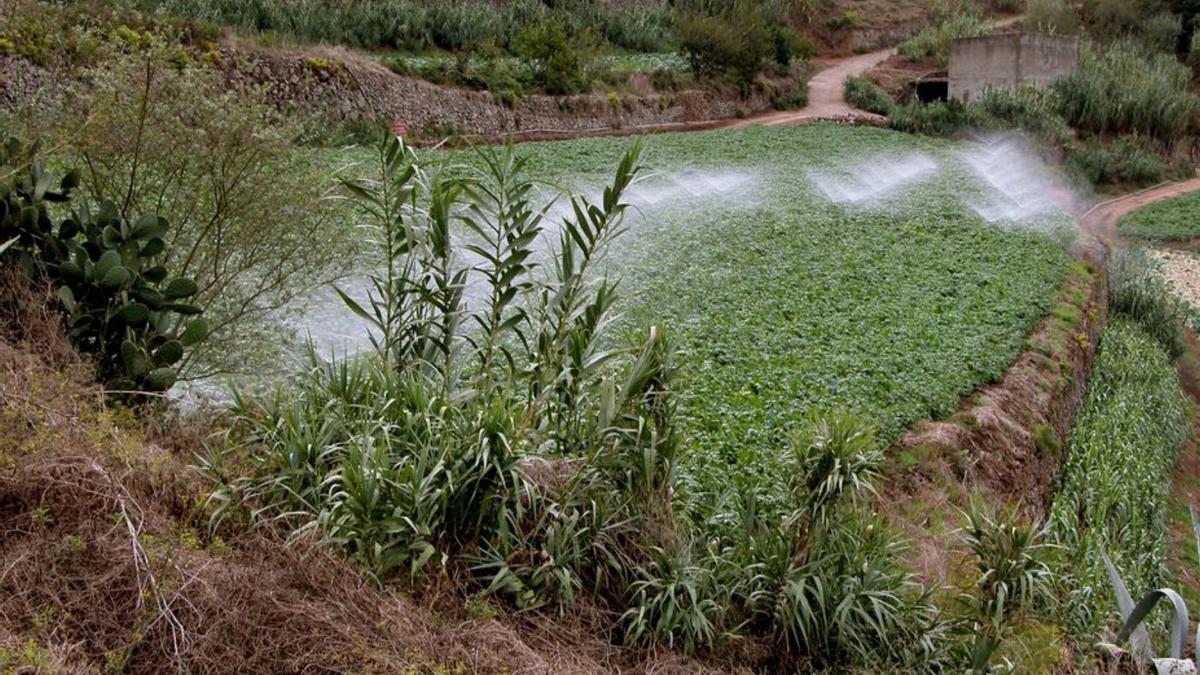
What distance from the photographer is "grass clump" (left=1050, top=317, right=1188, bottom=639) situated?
303 inches

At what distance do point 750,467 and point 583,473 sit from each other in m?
2.38

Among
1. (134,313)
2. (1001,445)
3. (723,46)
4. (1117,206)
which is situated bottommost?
(1117,206)

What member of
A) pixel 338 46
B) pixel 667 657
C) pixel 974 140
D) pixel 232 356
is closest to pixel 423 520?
pixel 667 657

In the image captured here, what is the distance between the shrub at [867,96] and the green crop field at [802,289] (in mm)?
10576

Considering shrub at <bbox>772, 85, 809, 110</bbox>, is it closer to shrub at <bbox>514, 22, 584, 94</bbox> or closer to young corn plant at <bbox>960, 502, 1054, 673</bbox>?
shrub at <bbox>514, 22, 584, 94</bbox>

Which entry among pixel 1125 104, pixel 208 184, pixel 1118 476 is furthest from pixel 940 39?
pixel 208 184

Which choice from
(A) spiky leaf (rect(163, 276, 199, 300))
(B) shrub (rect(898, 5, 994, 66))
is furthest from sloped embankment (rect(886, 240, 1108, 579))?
(B) shrub (rect(898, 5, 994, 66))

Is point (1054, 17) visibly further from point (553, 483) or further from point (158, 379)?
point (158, 379)

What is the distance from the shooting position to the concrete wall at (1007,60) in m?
32.0

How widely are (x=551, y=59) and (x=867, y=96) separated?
12932 millimetres

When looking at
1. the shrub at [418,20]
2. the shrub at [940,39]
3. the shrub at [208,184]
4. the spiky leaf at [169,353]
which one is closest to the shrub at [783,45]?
the shrub at [418,20]

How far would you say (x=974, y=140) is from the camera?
27.0m

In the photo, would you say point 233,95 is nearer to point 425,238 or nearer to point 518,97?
point 425,238

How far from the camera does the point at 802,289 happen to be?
12.3 m
